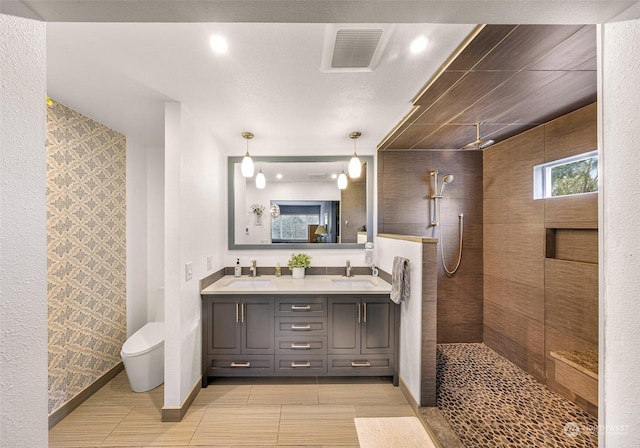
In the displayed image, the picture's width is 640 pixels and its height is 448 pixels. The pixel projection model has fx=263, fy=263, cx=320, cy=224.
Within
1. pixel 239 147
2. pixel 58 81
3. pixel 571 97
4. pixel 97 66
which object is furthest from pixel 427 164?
pixel 58 81

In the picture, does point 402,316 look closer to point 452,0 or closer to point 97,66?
point 452,0

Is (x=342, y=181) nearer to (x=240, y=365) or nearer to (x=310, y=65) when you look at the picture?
(x=310, y=65)

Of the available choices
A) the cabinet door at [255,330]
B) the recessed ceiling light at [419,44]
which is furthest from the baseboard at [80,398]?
the recessed ceiling light at [419,44]

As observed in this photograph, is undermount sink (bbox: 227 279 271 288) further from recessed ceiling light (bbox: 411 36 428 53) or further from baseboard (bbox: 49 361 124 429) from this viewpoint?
recessed ceiling light (bbox: 411 36 428 53)

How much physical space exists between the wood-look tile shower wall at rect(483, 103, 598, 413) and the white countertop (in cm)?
129

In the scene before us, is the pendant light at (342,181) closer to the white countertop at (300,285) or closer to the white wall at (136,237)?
the white countertop at (300,285)

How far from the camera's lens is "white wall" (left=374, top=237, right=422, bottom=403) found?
6.75 ft

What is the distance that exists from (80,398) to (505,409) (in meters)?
3.41

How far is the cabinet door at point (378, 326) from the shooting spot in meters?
2.47

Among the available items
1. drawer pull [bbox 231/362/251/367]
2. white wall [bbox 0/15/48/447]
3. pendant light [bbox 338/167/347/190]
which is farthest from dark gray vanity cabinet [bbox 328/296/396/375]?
white wall [bbox 0/15/48/447]

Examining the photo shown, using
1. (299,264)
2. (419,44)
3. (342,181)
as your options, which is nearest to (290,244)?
(299,264)

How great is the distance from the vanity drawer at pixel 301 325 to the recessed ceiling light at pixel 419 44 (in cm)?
216

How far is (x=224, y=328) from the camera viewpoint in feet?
8.04

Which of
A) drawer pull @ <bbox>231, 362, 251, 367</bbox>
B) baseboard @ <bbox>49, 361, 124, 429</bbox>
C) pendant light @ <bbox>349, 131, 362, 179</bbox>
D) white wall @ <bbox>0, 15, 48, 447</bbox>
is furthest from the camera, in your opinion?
pendant light @ <bbox>349, 131, 362, 179</bbox>
